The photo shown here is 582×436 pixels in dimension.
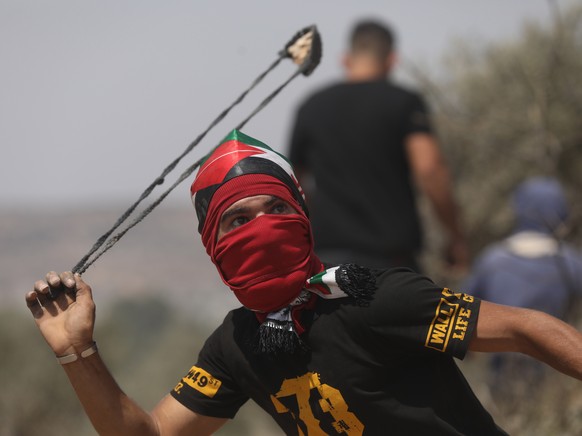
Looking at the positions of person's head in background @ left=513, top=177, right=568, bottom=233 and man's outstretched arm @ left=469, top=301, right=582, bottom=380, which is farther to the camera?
→ person's head in background @ left=513, top=177, right=568, bottom=233

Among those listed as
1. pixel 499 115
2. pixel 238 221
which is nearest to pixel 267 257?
pixel 238 221

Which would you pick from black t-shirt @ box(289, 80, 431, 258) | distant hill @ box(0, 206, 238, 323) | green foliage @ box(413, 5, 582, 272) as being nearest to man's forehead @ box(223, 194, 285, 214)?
black t-shirt @ box(289, 80, 431, 258)

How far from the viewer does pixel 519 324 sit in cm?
287

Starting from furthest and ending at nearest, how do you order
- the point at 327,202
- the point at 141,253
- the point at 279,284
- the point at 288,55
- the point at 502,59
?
the point at 141,253, the point at 502,59, the point at 327,202, the point at 288,55, the point at 279,284

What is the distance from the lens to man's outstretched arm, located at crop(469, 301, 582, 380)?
2.78 m

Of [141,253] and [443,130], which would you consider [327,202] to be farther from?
[141,253]

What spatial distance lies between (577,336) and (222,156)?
1.11 m

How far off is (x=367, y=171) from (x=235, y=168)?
257cm

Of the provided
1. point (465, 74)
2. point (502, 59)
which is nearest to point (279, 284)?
point (502, 59)

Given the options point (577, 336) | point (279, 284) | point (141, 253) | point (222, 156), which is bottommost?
point (141, 253)

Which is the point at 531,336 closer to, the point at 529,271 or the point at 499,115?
the point at 529,271

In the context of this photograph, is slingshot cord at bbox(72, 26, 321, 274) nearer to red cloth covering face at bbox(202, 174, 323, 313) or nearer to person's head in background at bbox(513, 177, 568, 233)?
red cloth covering face at bbox(202, 174, 323, 313)

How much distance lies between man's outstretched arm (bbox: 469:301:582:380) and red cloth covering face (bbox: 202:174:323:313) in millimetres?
513

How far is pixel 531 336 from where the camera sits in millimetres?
2834
